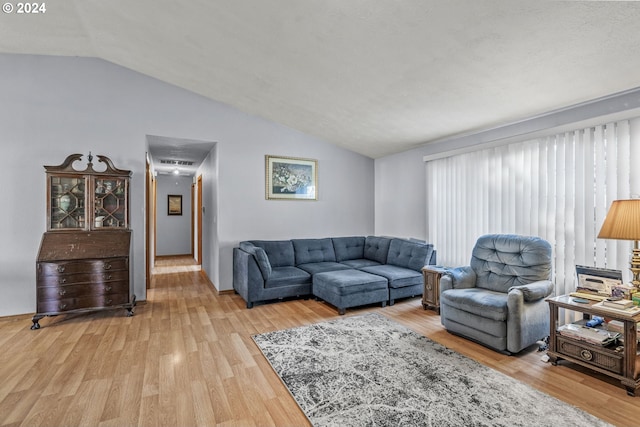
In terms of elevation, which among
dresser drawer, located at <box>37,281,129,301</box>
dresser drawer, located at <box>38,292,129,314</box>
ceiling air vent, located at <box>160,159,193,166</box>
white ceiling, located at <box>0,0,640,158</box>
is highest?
white ceiling, located at <box>0,0,640,158</box>

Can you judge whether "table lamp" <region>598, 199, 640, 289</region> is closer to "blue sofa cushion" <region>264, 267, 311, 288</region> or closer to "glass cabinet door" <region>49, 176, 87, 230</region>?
"blue sofa cushion" <region>264, 267, 311, 288</region>

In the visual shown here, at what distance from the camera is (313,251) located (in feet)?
16.1

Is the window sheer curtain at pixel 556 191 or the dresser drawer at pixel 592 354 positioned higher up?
the window sheer curtain at pixel 556 191

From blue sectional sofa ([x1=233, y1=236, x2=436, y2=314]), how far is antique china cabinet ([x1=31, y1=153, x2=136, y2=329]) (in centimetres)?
147

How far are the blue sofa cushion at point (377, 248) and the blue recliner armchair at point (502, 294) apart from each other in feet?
5.30

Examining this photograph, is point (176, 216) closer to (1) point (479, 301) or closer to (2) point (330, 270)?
(2) point (330, 270)

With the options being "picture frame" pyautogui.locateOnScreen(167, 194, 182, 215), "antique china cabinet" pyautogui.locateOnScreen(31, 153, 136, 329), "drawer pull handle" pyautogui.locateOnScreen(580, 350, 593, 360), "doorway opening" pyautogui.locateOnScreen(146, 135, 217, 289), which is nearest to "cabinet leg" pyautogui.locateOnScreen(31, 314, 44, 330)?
"antique china cabinet" pyautogui.locateOnScreen(31, 153, 136, 329)

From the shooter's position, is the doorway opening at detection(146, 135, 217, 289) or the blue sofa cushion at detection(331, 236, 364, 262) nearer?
the blue sofa cushion at detection(331, 236, 364, 262)

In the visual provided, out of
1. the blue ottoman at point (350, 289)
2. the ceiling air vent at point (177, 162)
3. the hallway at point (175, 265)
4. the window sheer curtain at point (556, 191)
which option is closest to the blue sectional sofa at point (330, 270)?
the blue ottoman at point (350, 289)

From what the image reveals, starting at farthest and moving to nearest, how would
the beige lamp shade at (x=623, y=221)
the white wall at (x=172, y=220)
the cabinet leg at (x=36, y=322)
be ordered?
the white wall at (x=172, y=220)
the cabinet leg at (x=36, y=322)
the beige lamp shade at (x=623, y=221)

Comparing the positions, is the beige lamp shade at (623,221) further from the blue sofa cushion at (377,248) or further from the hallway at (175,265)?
the hallway at (175,265)

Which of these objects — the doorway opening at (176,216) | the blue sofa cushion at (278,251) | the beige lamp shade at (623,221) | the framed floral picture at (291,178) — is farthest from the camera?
the doorway opening at (176,216)

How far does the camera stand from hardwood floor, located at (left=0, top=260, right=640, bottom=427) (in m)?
1.83

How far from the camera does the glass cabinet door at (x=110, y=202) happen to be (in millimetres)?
3677
